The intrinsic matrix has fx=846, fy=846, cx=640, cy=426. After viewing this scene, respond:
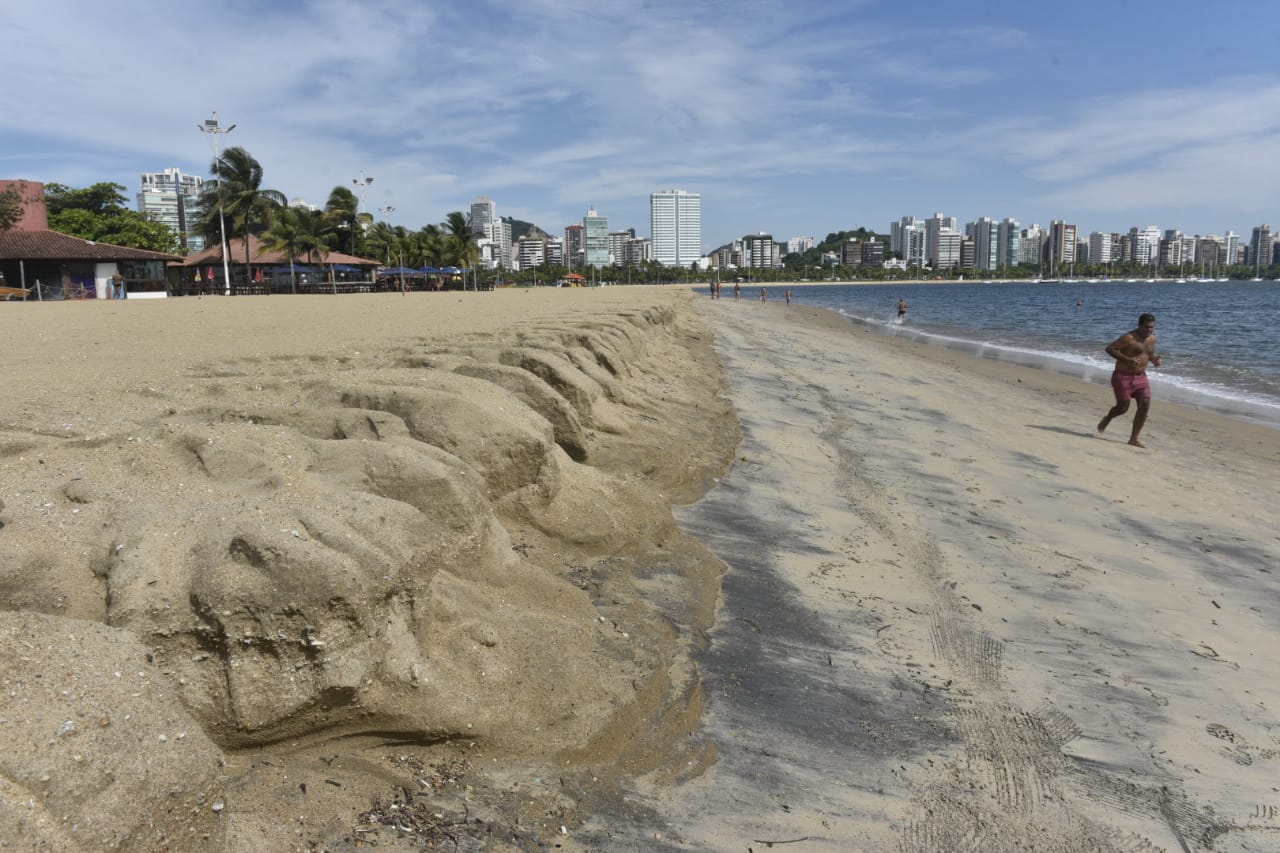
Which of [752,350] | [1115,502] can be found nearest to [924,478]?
[1115,502]

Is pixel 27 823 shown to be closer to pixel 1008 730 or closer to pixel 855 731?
pixel 855 731

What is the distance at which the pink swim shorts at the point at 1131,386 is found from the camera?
31.8 feet

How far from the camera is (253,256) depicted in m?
50.2

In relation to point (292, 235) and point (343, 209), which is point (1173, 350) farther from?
point (343, 209)

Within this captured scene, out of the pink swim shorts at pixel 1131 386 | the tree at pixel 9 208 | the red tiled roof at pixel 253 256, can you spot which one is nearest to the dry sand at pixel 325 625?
the pink swim shorts at pixel 1131 386

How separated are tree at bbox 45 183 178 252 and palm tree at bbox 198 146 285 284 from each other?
10.9 ft

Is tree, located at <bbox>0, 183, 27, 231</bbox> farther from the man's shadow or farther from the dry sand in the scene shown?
the man's shadow

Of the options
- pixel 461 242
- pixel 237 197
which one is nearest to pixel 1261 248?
pixel 461 242

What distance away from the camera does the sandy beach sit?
2.39m

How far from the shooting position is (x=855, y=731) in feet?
10.7

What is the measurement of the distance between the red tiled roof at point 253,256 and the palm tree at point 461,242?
11.0 metres

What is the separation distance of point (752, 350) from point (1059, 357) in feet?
28.9

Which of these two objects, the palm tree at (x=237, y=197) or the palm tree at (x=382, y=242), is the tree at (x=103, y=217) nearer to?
the palm tree at (x=237, y=197)

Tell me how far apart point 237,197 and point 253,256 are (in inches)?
253
